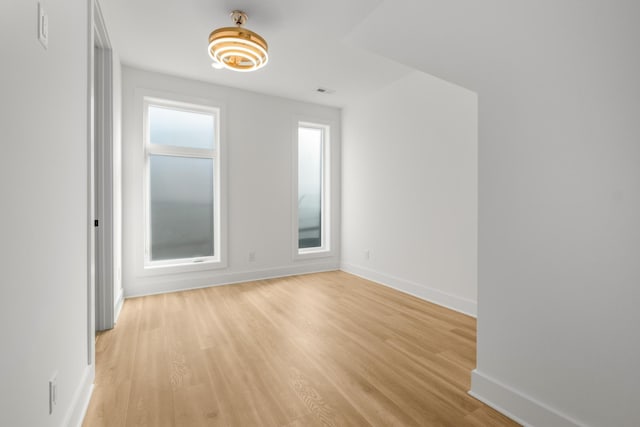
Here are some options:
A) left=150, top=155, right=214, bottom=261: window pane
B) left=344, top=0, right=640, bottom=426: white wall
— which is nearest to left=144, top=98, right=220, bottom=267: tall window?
left=150, top=155, right=214, bottom=261: window pane

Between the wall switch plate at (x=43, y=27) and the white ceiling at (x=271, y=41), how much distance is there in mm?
1489

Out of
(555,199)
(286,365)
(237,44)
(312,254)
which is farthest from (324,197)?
(555,199)

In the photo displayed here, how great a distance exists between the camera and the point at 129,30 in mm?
2646

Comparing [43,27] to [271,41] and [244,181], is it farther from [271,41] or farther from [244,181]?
[244,181]

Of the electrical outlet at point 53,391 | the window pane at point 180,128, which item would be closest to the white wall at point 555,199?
the electrical outlet at point 53,391

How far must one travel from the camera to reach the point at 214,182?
13.1 feet

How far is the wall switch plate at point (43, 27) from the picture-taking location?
103cm

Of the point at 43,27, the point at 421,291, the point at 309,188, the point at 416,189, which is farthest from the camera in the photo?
the point at 309,188

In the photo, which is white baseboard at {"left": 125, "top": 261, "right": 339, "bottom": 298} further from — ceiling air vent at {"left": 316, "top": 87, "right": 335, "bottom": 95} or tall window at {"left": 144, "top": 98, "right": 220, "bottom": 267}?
ceiling air vent at {"left": 316, "top": 87, "right": 335, "bottom": 95}

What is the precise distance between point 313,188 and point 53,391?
13.2ft

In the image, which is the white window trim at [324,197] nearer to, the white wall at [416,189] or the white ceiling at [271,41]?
the white wall at [416,189]

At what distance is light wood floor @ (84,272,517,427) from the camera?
4.96 feet

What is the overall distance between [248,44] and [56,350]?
2294mm

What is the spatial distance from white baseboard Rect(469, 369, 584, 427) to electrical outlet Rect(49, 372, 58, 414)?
6.46 ft
